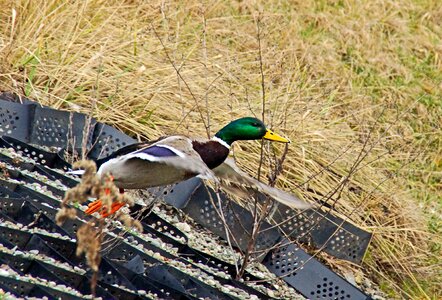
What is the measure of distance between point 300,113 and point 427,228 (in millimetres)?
1082

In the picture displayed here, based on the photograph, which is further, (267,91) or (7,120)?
(267,91)

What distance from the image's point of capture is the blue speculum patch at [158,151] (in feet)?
13.9

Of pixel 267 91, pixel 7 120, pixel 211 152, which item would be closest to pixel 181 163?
pixel 211 152

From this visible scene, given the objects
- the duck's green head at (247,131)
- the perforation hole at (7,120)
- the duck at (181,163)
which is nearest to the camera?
the duck at (181,163)

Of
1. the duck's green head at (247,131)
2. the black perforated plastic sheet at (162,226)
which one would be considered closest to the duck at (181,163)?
the duck's green head at (247,131)

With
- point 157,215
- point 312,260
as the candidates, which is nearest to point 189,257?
point 157,215

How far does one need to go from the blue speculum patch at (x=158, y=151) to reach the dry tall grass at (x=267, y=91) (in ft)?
3.87

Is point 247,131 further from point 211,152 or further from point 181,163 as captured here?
point 181,163

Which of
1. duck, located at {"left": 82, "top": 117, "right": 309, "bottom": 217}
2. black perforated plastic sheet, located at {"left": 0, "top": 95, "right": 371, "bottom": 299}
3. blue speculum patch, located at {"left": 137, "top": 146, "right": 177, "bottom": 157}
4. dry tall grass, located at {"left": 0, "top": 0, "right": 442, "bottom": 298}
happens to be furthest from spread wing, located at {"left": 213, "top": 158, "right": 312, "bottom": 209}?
Answer: dry tall grass, located at {"left": 0, "top": 0, "right": 442, "bottom": 298}

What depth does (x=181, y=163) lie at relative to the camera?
4223 millimetres

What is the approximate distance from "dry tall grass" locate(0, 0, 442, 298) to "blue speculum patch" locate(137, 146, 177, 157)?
1181 mm

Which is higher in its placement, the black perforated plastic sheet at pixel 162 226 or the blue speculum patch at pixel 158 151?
the blue speculum patch at pixel 158 151

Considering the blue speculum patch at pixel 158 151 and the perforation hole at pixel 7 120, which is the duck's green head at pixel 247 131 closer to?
the blue speculum patch at pixel 158 151

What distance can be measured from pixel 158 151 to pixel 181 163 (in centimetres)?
13
